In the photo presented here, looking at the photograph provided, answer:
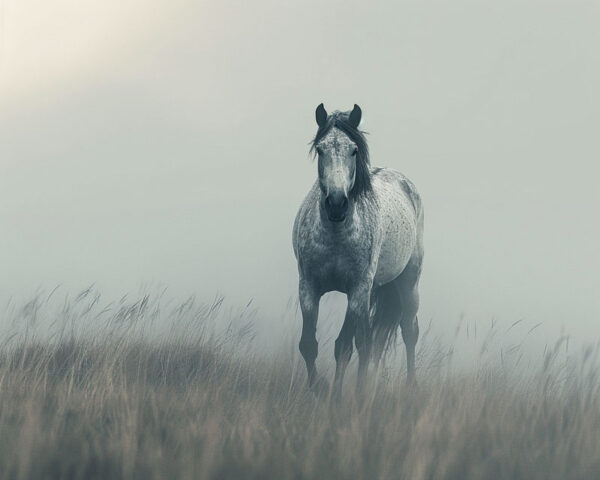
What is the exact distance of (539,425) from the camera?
5379 mm

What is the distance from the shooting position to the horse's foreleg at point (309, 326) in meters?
7.07

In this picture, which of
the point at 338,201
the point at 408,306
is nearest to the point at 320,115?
the point at 338,201

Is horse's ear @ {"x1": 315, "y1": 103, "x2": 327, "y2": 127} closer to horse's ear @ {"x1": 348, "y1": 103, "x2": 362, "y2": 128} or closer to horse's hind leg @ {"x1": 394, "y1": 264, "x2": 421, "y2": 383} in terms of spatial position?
horse's ear @ {"x1": 348, "y1": 103, "x2": 362, "y2": 128}

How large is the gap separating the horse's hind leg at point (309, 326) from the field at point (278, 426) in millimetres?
297

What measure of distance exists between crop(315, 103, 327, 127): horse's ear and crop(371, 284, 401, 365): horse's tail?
10.0 ft

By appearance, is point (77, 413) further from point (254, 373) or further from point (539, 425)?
point (539, 425)

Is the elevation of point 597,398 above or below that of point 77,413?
above

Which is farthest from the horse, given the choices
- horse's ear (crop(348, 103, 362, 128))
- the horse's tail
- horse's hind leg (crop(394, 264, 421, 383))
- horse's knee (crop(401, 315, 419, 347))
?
horse's knee (crop(401, 315, 419, 347))

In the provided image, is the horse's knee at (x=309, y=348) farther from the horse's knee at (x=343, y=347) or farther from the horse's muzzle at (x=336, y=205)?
the horse's muzzle at (x=336, y=205)

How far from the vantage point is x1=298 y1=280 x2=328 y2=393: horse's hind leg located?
23.2 ft

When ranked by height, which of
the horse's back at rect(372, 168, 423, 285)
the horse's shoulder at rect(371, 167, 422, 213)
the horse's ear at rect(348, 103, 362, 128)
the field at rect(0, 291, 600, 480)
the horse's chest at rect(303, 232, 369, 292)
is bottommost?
the field at rect(0, 291, 600, 480)

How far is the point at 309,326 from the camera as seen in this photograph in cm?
716

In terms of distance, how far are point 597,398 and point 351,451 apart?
3176 millimetres

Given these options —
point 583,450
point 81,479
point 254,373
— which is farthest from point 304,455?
point 254,373
